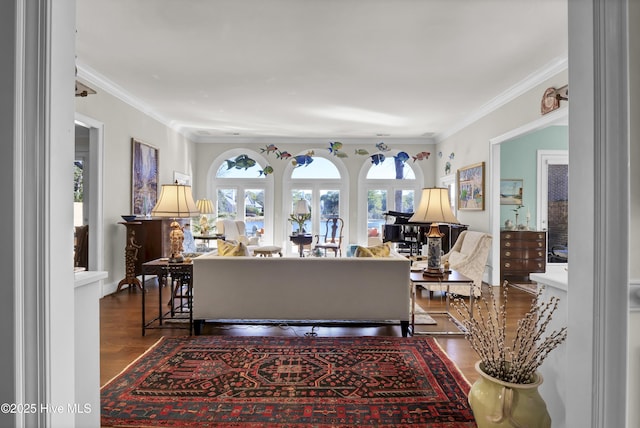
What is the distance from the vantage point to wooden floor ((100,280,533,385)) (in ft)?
8.92

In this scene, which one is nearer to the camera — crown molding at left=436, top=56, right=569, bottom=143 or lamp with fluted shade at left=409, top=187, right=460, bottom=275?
lamp with fluted shade at left=409, top=187, right=460, bottom=275

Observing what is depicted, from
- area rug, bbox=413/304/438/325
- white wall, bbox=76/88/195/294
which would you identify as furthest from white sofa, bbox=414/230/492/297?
white wall, bbox=76/88/195/294

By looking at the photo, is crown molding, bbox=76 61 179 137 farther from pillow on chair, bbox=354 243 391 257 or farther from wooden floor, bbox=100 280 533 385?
pillow on chair, bbox=354 243 391 257

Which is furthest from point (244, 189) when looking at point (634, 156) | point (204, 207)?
point (634, 156)

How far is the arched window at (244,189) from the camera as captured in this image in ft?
26.6

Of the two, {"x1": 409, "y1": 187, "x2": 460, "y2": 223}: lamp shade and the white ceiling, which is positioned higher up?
the white ceiling

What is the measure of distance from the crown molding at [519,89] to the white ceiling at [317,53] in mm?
36

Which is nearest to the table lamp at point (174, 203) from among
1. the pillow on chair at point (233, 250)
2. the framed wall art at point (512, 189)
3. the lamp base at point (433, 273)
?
the pillow on chair at point (233, 250)

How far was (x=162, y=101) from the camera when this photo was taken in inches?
209

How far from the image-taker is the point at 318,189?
8.20 meters

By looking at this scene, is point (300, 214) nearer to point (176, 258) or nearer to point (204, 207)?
point (204, 207)

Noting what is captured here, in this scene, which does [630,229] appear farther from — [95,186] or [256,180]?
[256,180]

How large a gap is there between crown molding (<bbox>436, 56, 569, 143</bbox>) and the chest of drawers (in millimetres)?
1945

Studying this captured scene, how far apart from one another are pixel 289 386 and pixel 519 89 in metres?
4.47
